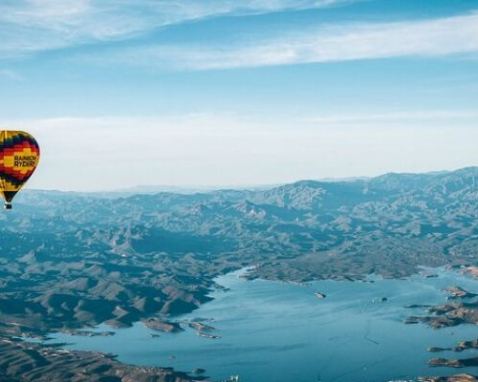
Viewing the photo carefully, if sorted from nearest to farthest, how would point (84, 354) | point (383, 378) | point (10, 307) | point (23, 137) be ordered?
point (23, 137), point (383, 378), point (84, 354), point (10, 307)

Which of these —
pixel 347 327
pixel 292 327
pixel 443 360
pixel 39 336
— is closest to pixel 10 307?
pixel 39 336

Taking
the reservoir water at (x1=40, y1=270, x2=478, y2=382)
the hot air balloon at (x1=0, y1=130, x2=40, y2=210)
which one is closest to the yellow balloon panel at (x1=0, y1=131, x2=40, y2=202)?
the hot air balloon at (x1=0, y1=130, x2=40, y2=210)

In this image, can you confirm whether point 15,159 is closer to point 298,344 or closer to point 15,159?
point 15,159

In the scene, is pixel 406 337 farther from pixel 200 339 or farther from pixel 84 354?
pixel 84 354

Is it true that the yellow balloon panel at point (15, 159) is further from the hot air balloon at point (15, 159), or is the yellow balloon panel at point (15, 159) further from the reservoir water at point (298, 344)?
the reservoir water at point (298, 344)

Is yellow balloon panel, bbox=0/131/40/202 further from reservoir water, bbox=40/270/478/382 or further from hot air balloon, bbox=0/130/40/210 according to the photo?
reservoir water, bbox=40/270/478/382

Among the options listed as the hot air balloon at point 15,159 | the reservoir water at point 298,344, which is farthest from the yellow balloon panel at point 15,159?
the reservoir water at point 298,344

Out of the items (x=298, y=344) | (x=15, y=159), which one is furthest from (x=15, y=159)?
(x=298, y=344)
